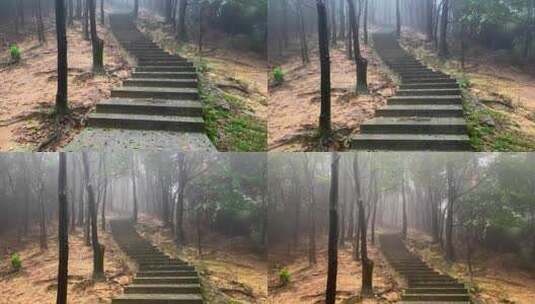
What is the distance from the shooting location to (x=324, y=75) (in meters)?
5.94

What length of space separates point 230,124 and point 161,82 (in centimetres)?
168

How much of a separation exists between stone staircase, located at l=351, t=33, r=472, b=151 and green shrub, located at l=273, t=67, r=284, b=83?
4.76 feet

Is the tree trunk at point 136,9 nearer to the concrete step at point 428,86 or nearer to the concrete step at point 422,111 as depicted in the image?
the concrete step at point 428,86

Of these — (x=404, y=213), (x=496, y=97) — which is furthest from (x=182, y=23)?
(x=404, y=213)

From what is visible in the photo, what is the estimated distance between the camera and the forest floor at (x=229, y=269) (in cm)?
691

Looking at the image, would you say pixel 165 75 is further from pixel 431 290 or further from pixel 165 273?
pixel 431 290

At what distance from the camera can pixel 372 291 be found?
7281 mm

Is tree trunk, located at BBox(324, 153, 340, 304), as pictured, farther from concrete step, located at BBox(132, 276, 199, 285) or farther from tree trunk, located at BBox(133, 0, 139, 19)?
tree trunk, located at BBox(133, 0, 139, 19)

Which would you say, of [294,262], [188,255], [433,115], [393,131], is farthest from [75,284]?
[433,115]

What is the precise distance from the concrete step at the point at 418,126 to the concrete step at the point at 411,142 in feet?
0.37

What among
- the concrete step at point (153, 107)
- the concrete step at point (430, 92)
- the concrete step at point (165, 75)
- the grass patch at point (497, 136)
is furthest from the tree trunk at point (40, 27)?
the grass patch at point (497, 136)

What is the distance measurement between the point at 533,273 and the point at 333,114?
4.33 m

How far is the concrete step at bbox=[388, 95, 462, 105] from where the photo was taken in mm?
6660

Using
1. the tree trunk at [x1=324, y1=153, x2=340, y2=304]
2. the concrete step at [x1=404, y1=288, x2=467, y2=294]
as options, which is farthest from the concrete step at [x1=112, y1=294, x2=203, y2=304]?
the concrete step at [x1=404, y1=288, x2=467, y2=294]
